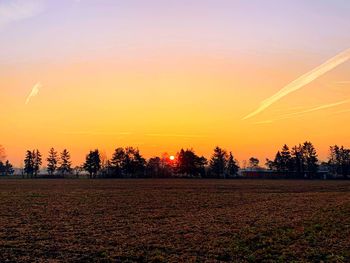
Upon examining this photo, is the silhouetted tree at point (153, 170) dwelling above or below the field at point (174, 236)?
above

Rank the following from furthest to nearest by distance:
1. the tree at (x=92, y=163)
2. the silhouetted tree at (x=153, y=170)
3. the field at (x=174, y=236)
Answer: the tree at (x=92, y=163)
the silhouetted tree at (x=153, y=170)
the field at (x=174, y=236)

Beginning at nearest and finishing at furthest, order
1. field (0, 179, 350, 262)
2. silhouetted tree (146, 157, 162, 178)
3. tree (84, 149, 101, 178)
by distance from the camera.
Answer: field (0, 179, 350, 262) → silhouetted tree (146, 157, 162, 178) → tree (84, 149, 101, 178)

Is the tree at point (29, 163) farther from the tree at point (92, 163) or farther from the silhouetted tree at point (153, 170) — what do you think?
the silhouetted tree at point (153, 170)

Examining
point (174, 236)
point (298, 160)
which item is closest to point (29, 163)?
point (298, 160)

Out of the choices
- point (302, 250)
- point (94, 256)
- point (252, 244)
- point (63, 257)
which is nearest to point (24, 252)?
point (63, 257)

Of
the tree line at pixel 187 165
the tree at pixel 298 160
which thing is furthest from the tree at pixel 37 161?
the tree at pixel 298 160

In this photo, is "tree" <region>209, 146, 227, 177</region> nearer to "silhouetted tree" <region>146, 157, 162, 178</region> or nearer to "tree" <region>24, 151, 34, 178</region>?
"silhouetted tree" <region>146, 157, 162, 178</region>

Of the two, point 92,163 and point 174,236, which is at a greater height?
point 92,163

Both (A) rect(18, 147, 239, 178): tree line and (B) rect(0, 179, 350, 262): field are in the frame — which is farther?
(A) rect(18, 147, 239, 178): tree line

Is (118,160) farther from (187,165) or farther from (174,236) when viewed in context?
(174,236)

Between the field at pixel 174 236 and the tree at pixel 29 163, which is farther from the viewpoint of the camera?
the tree at pixel 29 163

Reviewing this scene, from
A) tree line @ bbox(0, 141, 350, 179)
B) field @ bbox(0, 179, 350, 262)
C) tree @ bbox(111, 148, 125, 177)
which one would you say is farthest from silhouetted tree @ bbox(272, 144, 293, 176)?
field @ bbox(0, 179, 350, 262)

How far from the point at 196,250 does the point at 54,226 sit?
10.7m

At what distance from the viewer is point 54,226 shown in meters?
23.6
